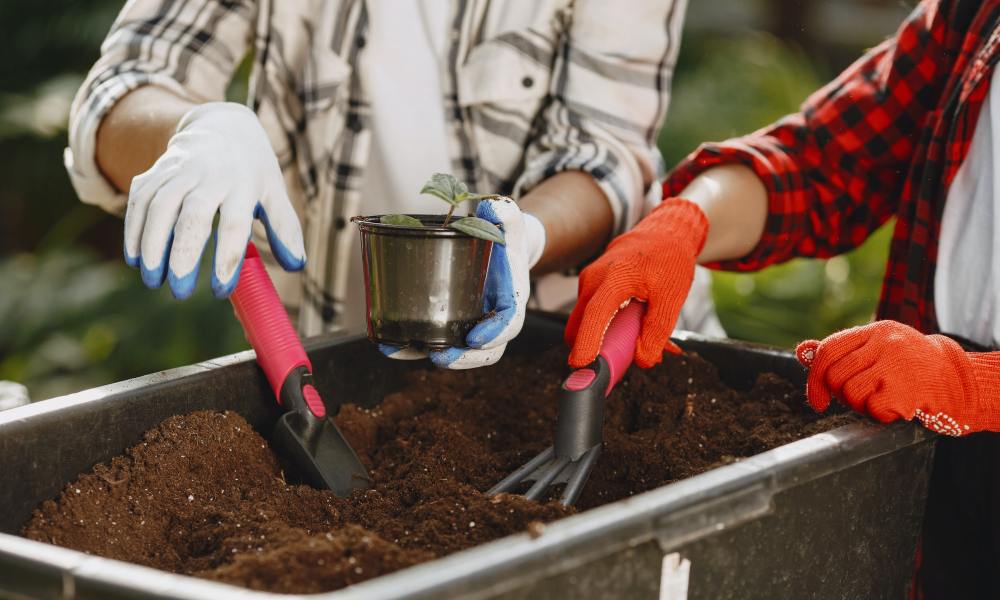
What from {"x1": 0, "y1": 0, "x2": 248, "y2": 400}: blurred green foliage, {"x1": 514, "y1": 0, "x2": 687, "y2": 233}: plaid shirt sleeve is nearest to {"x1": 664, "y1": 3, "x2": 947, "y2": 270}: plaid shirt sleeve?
{"x1": 514, "y1": 0, "x2": 687, "y2": 233}: plaid shirt sleeve

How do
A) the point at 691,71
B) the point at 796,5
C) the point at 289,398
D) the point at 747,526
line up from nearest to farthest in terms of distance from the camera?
the point at 747,526, the point at 289,398, the point at 691,71, the point at 796,5

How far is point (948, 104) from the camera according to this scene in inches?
45.6

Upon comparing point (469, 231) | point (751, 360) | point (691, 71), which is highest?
point (469, 231)

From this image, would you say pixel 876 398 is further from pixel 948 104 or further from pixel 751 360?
pixel 948 104

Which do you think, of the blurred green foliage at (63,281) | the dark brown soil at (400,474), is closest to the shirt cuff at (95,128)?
the dark brown soil at (400,474)

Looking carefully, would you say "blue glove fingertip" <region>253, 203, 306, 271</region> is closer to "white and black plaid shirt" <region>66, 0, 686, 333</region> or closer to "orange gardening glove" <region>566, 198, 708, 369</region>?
"orange gardening glove" <region>566, 198, 708, 369</region>

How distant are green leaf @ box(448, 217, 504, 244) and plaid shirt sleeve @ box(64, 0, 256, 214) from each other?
707mm

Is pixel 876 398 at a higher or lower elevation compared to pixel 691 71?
higher

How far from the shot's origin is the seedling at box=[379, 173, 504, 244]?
2.95 feet

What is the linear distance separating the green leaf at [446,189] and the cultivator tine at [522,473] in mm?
274

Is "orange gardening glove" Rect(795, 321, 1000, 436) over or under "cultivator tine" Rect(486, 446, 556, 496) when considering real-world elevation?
over

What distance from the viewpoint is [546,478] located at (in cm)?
95

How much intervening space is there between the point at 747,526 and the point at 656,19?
90cm

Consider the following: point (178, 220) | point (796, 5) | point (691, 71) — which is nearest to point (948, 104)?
point (178, 220)
